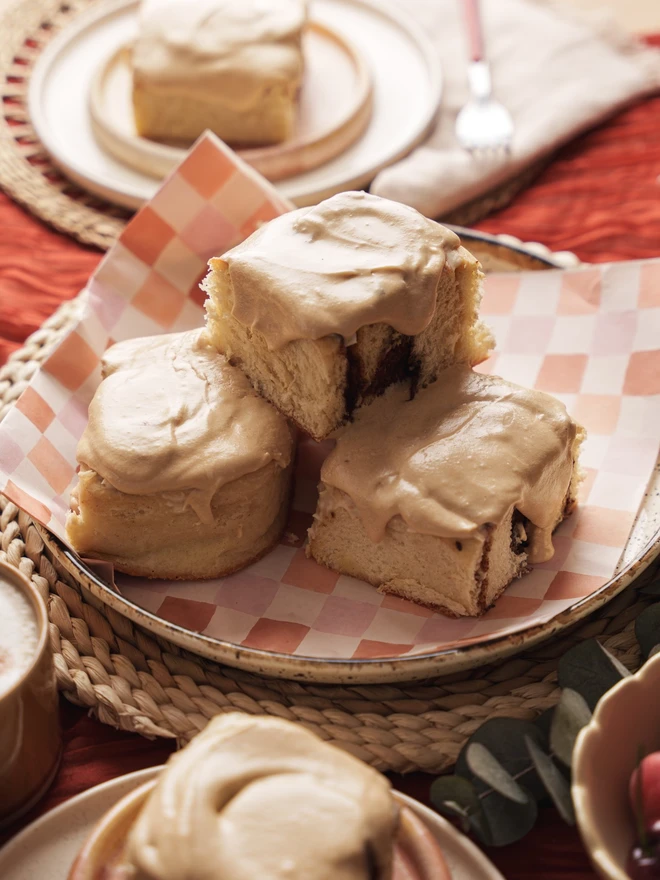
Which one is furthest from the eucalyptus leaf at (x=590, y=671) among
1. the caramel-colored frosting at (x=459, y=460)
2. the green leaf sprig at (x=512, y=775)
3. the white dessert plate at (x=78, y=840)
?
the white dessert plate at (x=78, y=840)

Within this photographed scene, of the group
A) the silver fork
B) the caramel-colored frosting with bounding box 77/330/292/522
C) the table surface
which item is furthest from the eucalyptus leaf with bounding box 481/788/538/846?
the silver fork

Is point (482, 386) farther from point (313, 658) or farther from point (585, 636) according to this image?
point (313, 658)

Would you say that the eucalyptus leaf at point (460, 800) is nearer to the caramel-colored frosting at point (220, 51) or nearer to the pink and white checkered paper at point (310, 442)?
the pink and white checkered paper at point (310, 442)

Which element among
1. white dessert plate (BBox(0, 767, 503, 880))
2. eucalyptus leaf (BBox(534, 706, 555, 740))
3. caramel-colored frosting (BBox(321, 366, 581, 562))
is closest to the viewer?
white dessert plate (BBox(0, 767, 503, 880))

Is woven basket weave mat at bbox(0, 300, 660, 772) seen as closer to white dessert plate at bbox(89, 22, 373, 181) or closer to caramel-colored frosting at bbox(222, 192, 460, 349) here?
caramel-colored frosting at bbox(222, 192, 460, 349)

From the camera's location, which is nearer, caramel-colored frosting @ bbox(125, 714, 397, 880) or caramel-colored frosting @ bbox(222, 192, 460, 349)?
caramel-colored frosting @ bbox(125, 714, 397, 880)

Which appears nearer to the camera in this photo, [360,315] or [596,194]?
[360,315]

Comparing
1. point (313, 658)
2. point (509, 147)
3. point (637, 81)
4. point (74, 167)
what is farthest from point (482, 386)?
point (637, 81)
